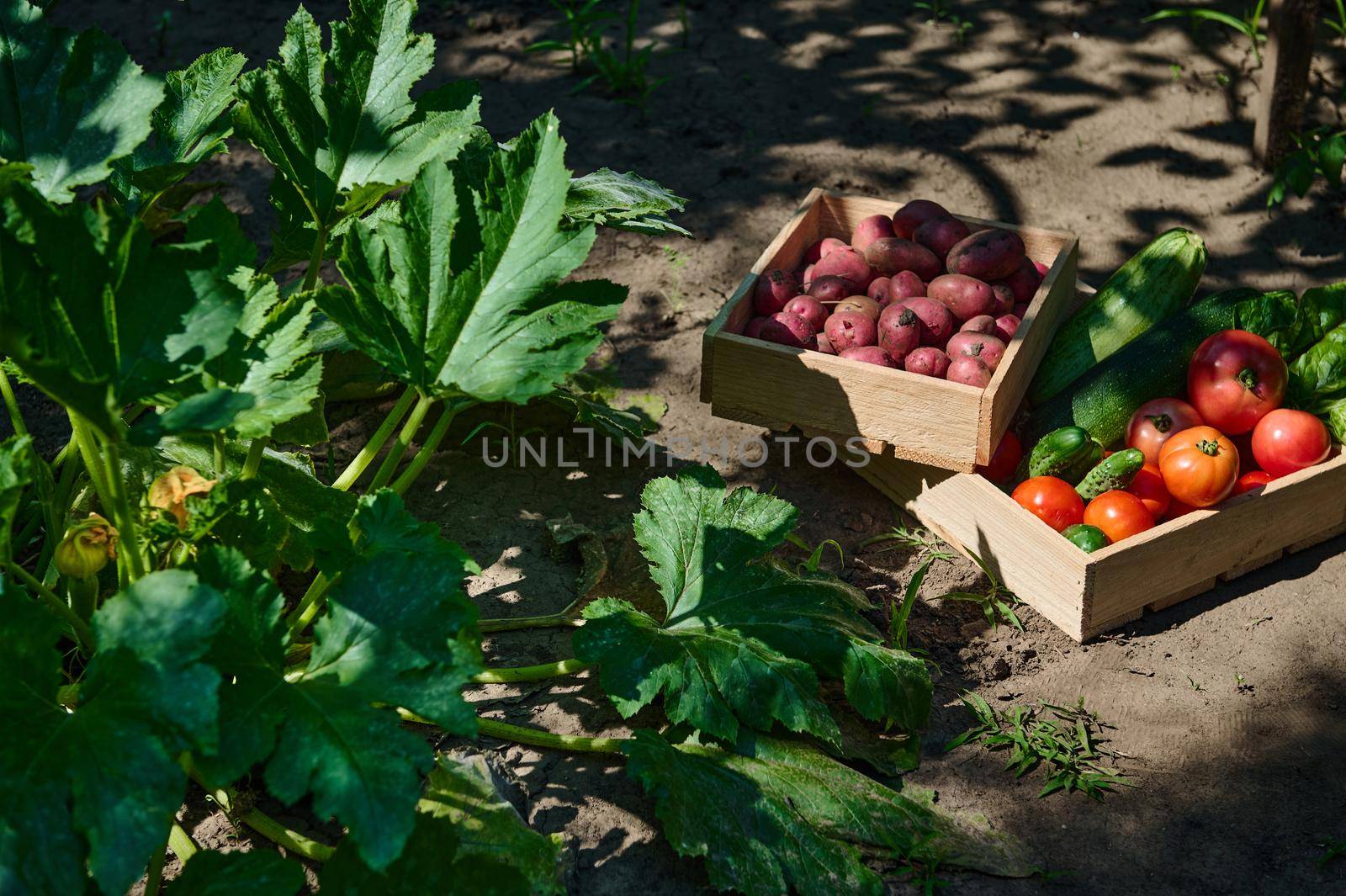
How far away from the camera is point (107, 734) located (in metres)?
2.07

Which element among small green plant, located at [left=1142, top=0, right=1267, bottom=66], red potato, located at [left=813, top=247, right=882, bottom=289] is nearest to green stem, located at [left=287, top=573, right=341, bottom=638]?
red potato, located at [left=813, top=247, right=882, bottom=289]

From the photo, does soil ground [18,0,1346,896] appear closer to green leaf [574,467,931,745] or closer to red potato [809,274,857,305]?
green leaf [574,467,931,745]

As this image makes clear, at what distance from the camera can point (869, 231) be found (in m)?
4.38

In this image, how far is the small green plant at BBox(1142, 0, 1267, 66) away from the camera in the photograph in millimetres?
5484

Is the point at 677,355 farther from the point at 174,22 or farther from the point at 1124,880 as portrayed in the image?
the point at 174,22

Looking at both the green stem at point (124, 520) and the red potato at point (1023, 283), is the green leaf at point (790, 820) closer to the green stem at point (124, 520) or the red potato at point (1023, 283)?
the green stem at point (124, 520)

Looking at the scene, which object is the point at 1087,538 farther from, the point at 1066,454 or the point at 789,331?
the point at 789,331

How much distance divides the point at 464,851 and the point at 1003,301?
2.40 meters

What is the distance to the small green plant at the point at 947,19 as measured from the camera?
6.15m

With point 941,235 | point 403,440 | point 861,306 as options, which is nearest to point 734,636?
point 403,440

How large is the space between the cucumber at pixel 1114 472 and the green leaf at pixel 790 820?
1137mm

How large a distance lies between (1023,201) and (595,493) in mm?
2385

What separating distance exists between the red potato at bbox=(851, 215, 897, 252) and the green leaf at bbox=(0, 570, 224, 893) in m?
2.83

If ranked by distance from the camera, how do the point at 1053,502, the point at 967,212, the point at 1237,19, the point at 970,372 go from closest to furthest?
the point at 1053,502
the point at 970,372
the point at 967,212
the point at 1237,19
